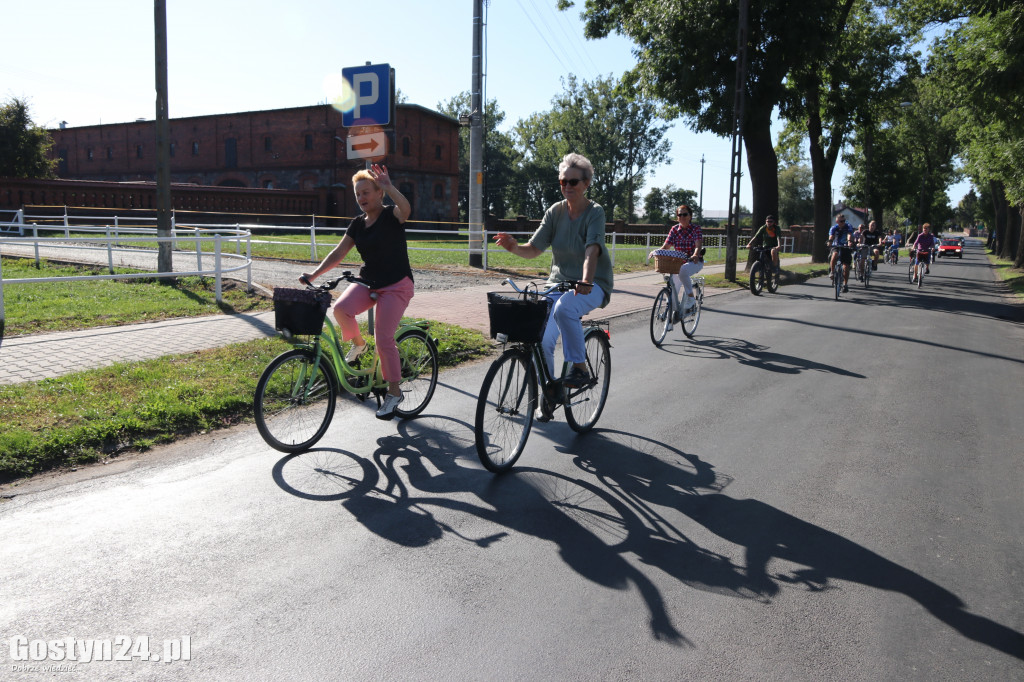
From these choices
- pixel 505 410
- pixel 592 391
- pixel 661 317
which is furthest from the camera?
pixel 661 317

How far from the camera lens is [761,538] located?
3871 millimetres

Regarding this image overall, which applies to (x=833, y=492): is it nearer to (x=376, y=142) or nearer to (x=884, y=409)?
(x=884, y=409)

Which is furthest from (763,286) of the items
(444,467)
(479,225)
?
(444,467)

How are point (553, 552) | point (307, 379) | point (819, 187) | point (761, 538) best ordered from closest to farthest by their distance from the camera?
point (553, 552) < point (761, 538) < point (307, 379) < point (819, 187)

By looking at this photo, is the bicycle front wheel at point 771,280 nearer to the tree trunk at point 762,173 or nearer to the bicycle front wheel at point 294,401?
the tree trunk at point 762,173

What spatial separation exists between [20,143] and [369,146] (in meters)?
39.9

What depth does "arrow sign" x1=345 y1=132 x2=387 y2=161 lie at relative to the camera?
6.72 metres

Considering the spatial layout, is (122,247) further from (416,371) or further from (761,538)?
(761,538)

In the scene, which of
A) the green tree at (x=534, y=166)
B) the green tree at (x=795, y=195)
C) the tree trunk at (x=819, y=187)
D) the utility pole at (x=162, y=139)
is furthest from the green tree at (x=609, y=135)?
the utility pole at (x=162, y=139)

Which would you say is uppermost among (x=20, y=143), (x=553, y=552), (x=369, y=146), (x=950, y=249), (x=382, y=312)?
(x=20, y=143)

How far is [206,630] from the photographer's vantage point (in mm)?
2879

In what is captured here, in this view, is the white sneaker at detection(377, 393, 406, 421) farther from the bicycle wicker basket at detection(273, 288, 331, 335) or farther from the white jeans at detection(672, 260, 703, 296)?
the white jeans at detection(672, 260, 703, 296)

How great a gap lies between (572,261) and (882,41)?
29214 millimetres

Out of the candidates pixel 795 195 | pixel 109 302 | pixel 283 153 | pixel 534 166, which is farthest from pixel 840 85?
pixel 795 195
